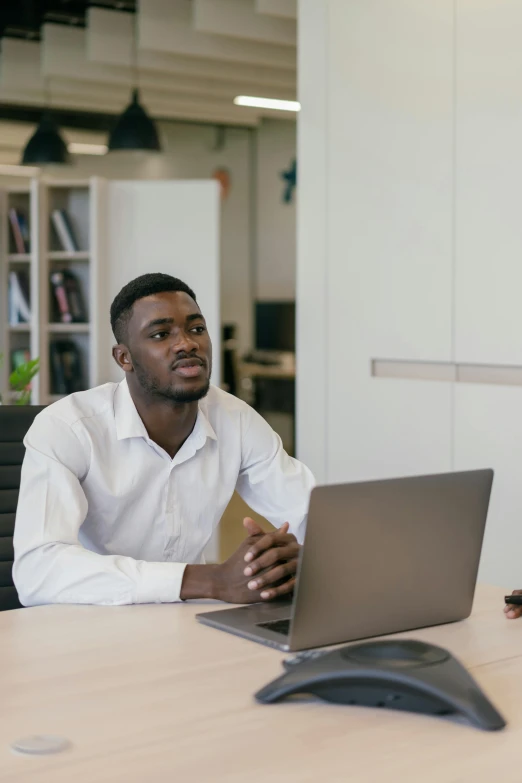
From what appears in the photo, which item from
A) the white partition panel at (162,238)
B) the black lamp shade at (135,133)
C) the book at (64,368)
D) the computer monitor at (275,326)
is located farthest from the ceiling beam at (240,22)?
the computer monitor at (275,326)

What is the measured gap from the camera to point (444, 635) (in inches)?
64.8

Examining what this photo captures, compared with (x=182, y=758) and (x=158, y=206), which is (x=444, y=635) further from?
(x=158, y=206)

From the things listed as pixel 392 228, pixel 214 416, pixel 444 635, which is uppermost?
pixel 392 228

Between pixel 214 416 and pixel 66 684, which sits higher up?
pixel 214 416

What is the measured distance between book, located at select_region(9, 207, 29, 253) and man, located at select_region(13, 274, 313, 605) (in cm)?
443

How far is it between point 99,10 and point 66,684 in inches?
301

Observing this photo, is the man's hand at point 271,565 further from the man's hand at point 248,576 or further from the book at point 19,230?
the book at point 19,230

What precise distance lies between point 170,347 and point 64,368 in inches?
169

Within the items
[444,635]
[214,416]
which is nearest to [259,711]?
[444,635]

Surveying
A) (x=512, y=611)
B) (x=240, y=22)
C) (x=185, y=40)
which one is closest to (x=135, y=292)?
(x=512, y=611)

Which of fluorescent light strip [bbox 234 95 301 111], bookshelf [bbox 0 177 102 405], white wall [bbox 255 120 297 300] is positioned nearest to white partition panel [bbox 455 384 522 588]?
bookshelf [bbox 0 177 102 405]

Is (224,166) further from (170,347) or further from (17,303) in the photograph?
(170,347)

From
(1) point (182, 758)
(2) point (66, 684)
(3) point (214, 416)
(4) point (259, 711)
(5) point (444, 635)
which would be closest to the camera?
(1) point (182, 758)

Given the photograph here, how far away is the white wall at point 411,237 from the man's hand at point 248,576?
6.26ft
